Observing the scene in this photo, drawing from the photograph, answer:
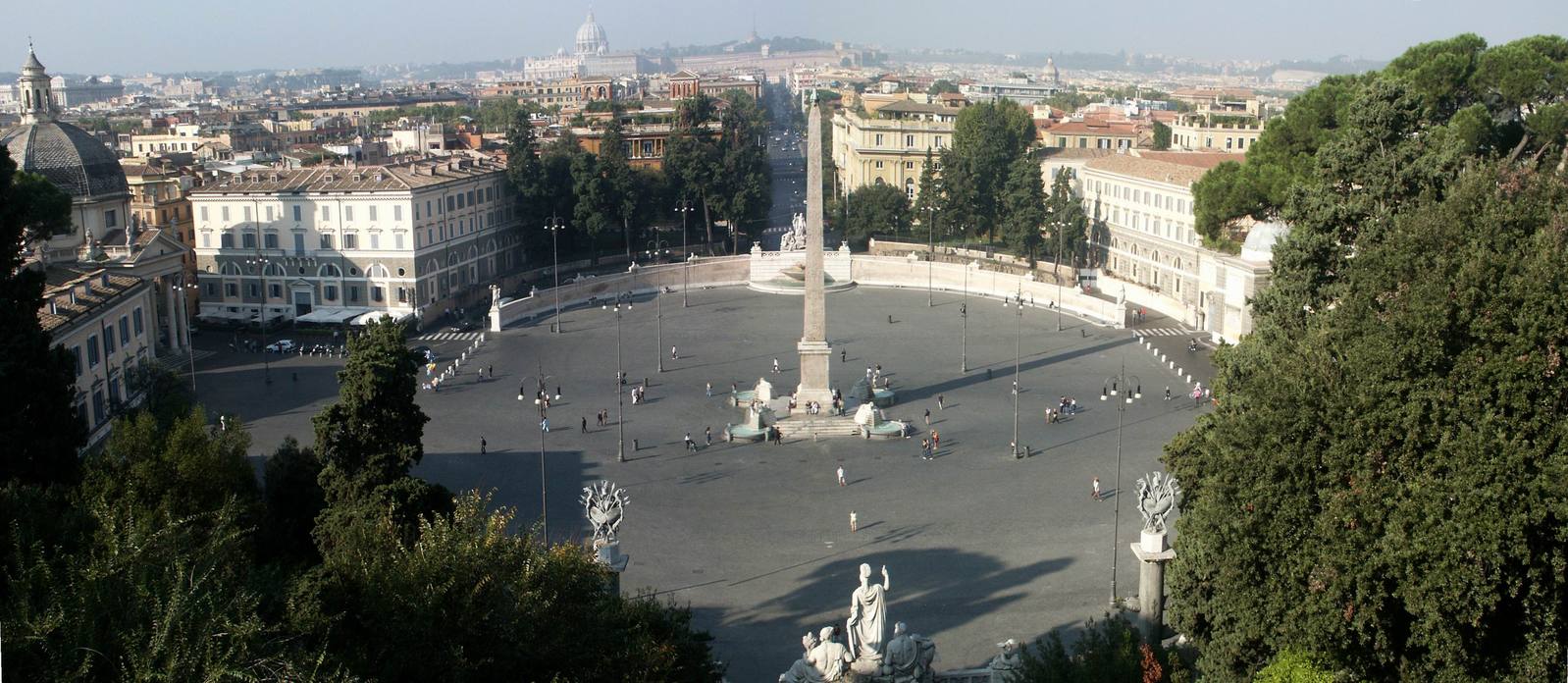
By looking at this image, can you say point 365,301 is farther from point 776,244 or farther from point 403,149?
point 403,149

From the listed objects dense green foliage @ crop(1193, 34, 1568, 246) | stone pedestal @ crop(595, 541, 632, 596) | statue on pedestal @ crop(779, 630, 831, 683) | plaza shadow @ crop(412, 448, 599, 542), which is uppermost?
dense green foliage @ crop(1193, 34, 1568, 246)

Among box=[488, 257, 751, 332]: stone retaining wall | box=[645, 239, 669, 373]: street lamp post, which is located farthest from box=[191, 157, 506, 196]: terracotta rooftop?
box=[645, 239, 669, 373]: street lamp post

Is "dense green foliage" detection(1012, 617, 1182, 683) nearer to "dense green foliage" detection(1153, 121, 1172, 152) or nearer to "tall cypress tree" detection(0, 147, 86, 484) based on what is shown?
"tall cypress tree" detection(0, 147, 86, 484)

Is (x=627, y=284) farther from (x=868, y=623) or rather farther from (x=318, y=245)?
(x=868, y=623)

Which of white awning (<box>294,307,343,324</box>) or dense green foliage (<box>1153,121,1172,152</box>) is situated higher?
dense green foliage (<box>1153,121,1172,152</box>)

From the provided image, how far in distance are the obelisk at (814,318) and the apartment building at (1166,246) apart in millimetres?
12342

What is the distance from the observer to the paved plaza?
21.2 meters

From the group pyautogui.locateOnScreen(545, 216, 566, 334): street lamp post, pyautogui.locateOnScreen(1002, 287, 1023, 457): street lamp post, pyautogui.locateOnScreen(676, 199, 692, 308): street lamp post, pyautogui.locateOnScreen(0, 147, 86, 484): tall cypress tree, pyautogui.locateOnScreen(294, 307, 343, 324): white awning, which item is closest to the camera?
pyautogui.locateOnScreen(0, 147, 86, 484): tall cypress tree

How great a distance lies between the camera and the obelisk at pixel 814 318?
113ft

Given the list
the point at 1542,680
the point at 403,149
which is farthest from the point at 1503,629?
the point at 403,149

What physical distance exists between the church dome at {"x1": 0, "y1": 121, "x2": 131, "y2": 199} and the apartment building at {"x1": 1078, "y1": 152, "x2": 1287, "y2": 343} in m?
36.0

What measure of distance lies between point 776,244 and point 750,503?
140ft

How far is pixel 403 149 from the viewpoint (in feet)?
254

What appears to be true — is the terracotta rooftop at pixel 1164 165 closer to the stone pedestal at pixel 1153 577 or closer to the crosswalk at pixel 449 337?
the crosswalk at pixel 449 337
